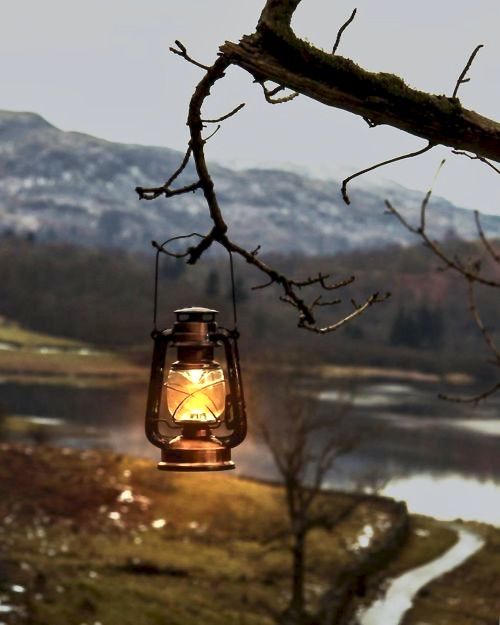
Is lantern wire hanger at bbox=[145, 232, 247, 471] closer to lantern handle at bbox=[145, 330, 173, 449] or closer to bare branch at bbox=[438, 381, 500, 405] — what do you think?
lantern handle at bbox=[145, 330, 173, 449]

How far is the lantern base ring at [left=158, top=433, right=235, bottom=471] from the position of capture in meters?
2.68

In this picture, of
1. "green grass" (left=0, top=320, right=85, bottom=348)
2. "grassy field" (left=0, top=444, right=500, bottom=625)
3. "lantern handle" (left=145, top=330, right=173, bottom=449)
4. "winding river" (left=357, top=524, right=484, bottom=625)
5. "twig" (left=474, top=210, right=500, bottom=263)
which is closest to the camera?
"lantern handle" (left=145, top=330, right=173, bottom=449)

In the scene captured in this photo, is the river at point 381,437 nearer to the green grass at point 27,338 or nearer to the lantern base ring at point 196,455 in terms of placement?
the green grass at point 27,338

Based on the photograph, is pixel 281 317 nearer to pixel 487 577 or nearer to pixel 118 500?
pixel 118 500

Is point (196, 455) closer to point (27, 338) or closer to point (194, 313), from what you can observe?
point (194, 313)

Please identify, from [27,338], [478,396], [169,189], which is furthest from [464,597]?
[27,338]

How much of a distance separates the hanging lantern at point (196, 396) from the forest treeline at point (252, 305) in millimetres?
24799

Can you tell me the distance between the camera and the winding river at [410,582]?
657 inches

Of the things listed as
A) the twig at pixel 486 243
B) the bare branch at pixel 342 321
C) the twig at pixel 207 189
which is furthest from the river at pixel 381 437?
the twig at pixel 207 189

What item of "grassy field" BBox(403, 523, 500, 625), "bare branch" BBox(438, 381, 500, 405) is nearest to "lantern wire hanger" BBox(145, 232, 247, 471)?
"bare branch" BBox(438, 381, 500, 405)

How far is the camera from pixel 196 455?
2.69m

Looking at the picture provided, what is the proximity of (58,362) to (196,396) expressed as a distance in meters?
30.2

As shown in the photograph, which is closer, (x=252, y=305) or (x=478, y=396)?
(x=478, y=396)

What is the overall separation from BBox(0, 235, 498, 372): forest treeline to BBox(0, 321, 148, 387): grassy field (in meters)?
0.42
